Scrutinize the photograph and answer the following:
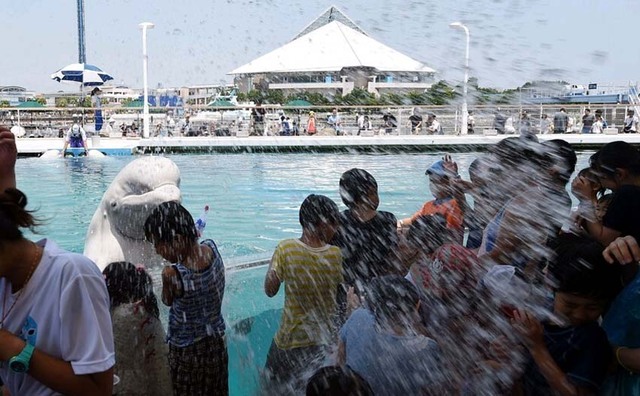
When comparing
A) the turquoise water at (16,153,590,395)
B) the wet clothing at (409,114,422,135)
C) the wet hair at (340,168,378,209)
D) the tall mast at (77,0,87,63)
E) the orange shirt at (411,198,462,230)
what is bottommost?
the turquoise water at (16,153,590,395)

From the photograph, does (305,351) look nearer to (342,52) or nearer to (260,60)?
(342,52)

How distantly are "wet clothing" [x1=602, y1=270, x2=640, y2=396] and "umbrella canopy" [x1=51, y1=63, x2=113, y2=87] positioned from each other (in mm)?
28583

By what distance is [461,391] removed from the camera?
251 centimetres

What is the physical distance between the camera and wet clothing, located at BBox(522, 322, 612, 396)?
2.02 metres

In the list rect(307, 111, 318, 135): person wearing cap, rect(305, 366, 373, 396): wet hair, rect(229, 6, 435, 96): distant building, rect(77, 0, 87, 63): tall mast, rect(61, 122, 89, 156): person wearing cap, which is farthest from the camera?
rect(77, 0, 87, 63): tall mast

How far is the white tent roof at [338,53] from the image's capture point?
47.5 feet

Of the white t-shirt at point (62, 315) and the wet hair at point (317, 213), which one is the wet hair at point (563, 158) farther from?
the white t-shirt at point (62, 315)

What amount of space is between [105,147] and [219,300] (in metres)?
19.3

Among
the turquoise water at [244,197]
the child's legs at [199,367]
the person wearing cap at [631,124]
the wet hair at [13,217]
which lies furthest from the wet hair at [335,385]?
the person wearing cap at [631,124]

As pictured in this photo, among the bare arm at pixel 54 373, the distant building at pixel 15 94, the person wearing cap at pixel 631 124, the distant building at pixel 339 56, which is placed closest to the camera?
the bare arm at pixel 54 373

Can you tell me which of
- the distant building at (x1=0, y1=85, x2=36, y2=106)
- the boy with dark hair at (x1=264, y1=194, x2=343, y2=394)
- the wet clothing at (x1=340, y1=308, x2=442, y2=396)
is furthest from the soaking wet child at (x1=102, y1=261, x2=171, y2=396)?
the distant building at (x1=0, y1=85, x2=36, y2=106)

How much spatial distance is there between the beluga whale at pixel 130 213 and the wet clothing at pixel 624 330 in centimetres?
287

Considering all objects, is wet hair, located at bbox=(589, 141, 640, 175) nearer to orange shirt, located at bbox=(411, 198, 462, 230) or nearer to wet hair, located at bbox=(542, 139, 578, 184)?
wet hair, located at bbox=(542, 139, 578, 184)

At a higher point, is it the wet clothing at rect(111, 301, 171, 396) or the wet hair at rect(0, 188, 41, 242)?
the wet hair at rect(0, 188, 41, 242)
